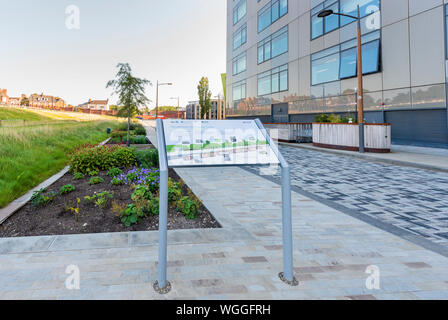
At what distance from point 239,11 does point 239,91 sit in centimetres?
1079

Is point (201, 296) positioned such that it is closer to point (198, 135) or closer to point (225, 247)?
point (225, 247)

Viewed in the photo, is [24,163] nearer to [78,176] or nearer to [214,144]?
[78,176]

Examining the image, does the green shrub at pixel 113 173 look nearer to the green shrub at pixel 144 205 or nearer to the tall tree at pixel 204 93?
the green shrub at pixel 144 205

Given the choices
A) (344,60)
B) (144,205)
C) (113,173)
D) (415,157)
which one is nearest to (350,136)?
(415,157)

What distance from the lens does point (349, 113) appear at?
1978cm

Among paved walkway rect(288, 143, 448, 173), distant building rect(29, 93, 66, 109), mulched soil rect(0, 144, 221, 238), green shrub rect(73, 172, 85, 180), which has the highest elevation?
distant building rect(29, 93, 66, 109)

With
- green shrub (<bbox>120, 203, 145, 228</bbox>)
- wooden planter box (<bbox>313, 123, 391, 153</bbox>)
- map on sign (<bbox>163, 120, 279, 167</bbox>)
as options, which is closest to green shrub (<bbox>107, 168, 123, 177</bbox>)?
green shrub (<bbox>120, 203, 145, 228</bbox>)

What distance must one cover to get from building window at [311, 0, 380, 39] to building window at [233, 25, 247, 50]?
46.5ft

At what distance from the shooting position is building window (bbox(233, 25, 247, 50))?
3634 cm

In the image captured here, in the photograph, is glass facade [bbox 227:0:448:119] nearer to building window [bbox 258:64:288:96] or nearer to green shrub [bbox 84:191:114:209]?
building window [bbox 258:64:288:96]

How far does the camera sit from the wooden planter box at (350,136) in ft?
45.2

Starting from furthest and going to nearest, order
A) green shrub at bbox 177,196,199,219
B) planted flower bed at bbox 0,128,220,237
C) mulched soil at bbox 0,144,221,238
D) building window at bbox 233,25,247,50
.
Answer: building window at bbox 233,25,247,50 < green shrub at bbox 177,196,199,219 < planted flower bed at bbox 0,128,220,237 < mulched soil at bbox 0,144,221,238
